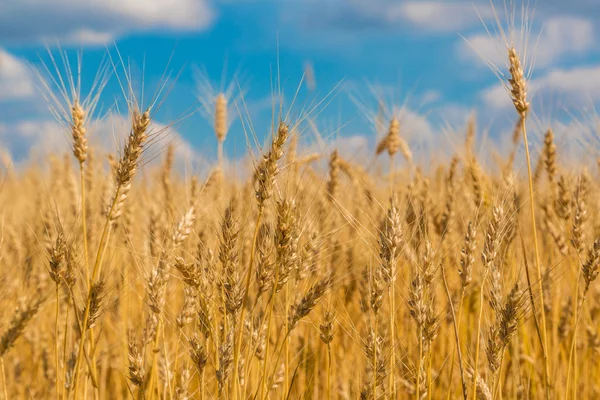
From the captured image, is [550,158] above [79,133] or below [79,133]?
above

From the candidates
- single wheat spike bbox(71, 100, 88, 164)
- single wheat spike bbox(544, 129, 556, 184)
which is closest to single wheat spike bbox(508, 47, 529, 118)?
single wheat spike bbox(544, 129, 556, 184)

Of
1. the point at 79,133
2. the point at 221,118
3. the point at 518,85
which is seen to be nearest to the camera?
the point at 79,133

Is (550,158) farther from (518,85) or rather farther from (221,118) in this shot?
(221,118)

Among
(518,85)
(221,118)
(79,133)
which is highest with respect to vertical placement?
(221,118)

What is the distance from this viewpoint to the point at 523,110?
2.26 meters

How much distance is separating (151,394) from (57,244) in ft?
2.02

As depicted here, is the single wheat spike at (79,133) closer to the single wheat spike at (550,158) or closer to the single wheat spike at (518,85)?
the single wheat spike at (518,85)

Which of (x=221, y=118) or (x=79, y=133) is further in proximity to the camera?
(x=221, y=118)

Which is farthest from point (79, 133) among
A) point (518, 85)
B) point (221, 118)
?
point (221, 118)

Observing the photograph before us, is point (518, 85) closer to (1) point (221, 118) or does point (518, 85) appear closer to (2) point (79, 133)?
(2) point (79, 133)

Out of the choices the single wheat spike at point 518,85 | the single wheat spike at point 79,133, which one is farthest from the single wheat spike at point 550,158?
the single wheat spike at point 79,133

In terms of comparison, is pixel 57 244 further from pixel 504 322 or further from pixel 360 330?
pixel 360 330

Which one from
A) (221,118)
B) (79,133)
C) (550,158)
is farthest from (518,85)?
(221,118)

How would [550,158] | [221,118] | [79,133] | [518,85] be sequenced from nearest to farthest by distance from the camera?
[79,133] → [518,85] → [550,158] → [221,118]
